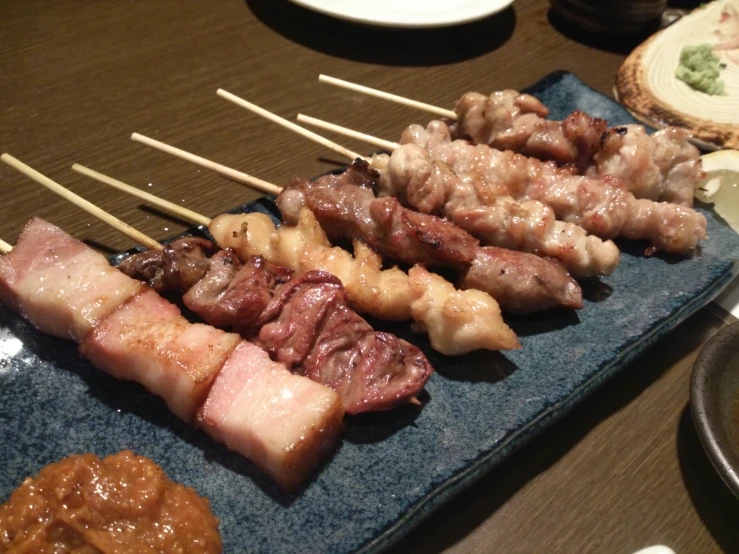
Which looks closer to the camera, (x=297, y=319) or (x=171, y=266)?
(x=297, y=319)

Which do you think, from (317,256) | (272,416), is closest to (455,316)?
(317,256)

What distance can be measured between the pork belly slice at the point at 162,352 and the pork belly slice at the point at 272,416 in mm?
70

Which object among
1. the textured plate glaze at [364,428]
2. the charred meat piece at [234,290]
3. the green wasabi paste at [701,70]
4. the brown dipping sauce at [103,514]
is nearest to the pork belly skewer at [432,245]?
the textured plate glaze at [364,428]

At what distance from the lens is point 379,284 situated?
110 inches

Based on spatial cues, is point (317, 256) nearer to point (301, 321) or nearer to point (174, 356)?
point (301, 321)

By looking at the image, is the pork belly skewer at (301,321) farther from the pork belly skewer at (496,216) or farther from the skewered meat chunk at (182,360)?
the pork belly skewer at (496,216)

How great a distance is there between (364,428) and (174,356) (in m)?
0.84

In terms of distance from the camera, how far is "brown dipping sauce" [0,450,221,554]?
74.2 inches

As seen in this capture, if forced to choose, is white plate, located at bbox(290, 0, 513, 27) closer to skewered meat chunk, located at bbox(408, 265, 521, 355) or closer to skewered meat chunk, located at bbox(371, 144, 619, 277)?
skewered meat chunk, located at bbox(371, 144, 619, 277)

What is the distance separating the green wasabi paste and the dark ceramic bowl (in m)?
3.04

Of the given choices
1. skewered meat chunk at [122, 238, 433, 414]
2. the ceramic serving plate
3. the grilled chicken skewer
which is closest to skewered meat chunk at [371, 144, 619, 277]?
the grilled chicken skewer

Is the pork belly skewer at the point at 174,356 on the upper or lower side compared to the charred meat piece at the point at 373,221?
lower

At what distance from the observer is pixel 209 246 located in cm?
293

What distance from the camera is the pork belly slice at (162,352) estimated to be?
2.34 meters
